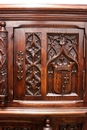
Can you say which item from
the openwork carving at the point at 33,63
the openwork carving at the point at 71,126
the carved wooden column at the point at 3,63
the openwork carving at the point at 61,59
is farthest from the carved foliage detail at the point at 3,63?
the openwork carving at the point at 71,126

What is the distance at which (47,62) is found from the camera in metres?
1.04

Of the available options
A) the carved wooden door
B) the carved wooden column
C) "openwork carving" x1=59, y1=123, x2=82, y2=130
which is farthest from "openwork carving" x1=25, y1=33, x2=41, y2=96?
"openwork carving" x1=59, y1=123, x2=82, y2=130

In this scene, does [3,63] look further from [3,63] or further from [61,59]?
[61,59]

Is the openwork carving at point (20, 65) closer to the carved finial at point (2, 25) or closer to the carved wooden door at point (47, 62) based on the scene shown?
the carved wooden door at point (47, 62)

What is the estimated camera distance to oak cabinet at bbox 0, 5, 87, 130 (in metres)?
1.02

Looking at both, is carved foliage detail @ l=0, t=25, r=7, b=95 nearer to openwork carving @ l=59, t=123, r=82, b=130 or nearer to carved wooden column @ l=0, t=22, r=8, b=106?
carved wooden column @ l=0, t=22, r=8, b=106

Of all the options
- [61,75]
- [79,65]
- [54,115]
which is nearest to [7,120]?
[54,115]

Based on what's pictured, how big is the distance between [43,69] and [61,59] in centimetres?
10

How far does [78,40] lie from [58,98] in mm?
310

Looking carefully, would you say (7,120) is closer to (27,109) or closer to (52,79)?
(27,109)

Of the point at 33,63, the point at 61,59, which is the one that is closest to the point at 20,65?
the point at 33,63

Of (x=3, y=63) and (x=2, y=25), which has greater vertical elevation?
(x=2, y=25)

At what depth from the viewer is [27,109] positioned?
103 centimetres

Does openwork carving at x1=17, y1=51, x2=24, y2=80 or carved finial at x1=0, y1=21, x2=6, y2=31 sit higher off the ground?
carved finial at x1=0, y1=21, x2=6, y2=31
